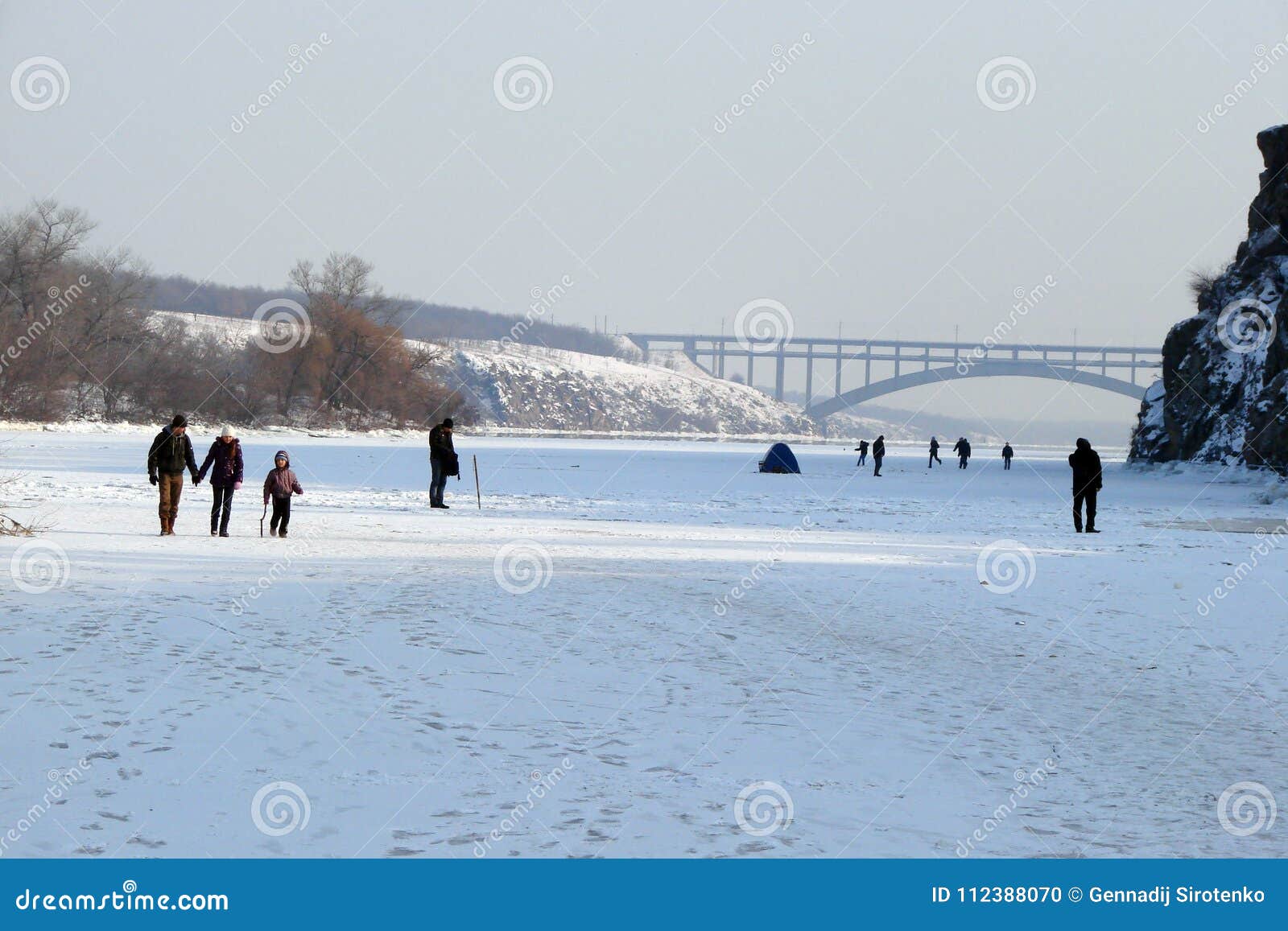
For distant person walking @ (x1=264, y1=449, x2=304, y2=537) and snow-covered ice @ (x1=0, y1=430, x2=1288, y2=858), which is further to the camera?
distant person walking @ (x1=264, y1=449, x2=304, y2=537)

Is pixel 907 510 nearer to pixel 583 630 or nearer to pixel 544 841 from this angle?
pixel 583 630

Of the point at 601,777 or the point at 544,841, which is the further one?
the point at 601,777

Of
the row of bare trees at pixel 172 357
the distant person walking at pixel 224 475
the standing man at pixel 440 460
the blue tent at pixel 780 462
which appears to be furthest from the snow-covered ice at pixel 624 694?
the row of bare trees at pixel 172 357

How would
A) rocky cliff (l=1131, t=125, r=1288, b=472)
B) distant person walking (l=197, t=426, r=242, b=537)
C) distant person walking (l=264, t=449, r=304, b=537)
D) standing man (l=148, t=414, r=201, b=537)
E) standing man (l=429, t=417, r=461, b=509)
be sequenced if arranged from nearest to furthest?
standing man (l=148, t=414, r=201, b=537)
distant person walking (l=197, t=426, r=242, b=537)
distant person walking (l=264, t=449, r=304, b=537)
standing man (l=429, t=417, r=461, b=509)
rocky cliff (l=1131, t=125, r=1288, b=472)

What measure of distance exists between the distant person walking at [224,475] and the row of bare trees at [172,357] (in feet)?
147

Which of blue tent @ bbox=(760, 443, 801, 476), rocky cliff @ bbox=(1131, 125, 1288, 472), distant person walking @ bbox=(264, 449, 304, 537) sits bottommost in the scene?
distant person walking @ bbox=(264, 449, 304, 537)

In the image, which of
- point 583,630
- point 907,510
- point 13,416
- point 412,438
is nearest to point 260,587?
point 583,630

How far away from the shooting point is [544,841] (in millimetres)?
5688

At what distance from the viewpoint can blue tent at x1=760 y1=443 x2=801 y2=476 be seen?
162ft

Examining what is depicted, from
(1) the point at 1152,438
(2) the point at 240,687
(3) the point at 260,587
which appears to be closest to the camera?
(2) the point at 240,687

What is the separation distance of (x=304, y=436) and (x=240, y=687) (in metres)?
71.1

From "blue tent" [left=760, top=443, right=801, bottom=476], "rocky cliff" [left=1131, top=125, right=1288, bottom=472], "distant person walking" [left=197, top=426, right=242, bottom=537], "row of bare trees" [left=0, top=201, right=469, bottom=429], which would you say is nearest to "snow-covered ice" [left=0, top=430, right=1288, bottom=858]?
"distant person walking" [left=197, top=426, right=242, bottom=537]

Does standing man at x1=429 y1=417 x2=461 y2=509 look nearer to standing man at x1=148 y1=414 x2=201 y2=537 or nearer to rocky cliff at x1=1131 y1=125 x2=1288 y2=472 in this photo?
standing man at x1=148 y1=414 x2=201 y2=537

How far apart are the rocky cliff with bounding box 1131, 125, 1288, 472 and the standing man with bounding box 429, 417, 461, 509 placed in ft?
92.6
